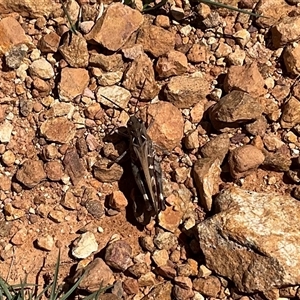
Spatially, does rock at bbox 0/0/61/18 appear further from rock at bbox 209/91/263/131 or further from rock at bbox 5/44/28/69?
rock at bbox 209/91/263/131

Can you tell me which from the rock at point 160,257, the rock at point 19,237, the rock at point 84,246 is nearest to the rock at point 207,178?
the rock at point 160,257

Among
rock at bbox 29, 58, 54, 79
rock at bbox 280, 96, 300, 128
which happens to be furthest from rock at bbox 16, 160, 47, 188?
rock at bbox 280, 96, 300, 128

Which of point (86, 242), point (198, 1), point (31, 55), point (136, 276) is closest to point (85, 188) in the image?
point (86, 242)

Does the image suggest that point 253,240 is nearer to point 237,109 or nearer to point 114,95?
point 237,109

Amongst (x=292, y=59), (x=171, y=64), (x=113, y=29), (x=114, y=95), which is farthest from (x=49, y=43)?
(x=292, y=59)

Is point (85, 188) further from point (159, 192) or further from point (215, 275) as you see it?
point (215, 275)

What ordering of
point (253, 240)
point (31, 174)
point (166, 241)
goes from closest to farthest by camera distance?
point (253, 240) < point (166, 241) < point (31, 174)

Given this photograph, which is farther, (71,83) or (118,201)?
(71,83)
